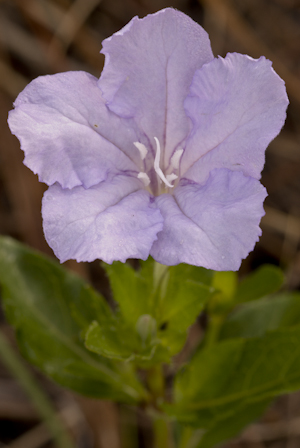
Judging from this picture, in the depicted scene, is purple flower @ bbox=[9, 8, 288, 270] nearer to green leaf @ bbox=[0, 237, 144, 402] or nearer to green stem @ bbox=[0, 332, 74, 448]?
green leaf @ bbox=[0, 237, 144, 402]

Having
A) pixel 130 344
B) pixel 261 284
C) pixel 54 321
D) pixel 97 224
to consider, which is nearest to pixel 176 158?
pixel 97 224

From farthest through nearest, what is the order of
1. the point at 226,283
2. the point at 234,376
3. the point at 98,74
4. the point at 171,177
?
the point at 98,74 → the point at 226,283 → the point at 234,376 → the point at 171,177

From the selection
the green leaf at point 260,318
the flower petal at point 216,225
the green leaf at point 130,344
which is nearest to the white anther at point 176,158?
the flower petal at point 216,225

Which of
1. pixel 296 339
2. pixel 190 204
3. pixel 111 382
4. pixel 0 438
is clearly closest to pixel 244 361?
pixel 296 339

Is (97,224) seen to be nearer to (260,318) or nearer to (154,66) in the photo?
(154,66)

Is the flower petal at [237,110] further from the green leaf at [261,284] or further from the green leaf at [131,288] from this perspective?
the green leaf at [261,284]

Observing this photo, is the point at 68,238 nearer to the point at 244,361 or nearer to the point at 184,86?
the point at 184,86
